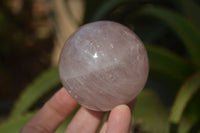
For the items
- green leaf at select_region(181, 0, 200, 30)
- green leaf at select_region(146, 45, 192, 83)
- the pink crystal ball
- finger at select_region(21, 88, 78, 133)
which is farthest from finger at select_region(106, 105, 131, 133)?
green leaf at select_region(181, 0, 200, 30)

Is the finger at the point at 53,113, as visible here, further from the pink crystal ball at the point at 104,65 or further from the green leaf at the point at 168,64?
the green leaf at the point at 168,64

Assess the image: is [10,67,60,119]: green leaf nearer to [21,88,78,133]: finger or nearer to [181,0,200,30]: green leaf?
[21,88,78,133]: finger

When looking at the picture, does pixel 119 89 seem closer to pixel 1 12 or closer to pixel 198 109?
pixel 198 109

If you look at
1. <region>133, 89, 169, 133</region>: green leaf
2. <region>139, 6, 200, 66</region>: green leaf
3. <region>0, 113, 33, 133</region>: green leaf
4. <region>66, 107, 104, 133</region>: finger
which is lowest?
<region>133, 89, 169, 133</region>: green leaf

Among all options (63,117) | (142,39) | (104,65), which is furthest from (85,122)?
(142,39)

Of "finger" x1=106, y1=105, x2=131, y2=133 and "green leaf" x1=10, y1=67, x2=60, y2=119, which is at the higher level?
"finger" x1=106, y1=105, x2=131, y2=133
